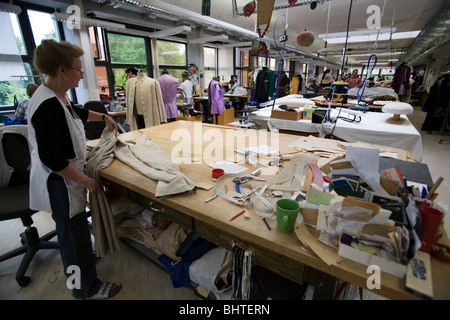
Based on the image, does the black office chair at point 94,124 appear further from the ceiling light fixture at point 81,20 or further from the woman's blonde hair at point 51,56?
the woman's blonde hair at point 51,56

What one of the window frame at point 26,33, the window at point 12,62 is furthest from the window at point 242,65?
the window at point 12,62

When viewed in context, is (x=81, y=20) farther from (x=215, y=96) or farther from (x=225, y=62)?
(x=225, y=62)

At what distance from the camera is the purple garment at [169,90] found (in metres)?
4.68

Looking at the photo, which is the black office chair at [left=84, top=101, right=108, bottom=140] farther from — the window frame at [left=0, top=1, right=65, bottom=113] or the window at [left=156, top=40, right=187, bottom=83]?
the window at [left=156, top=40, right=187, bottom=83]

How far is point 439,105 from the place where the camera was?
632cm

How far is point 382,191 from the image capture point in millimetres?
898

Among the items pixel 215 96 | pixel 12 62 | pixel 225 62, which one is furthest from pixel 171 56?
pixel 12 62

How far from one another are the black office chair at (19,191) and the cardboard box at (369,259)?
2.12 meters

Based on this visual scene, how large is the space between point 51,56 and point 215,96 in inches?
194

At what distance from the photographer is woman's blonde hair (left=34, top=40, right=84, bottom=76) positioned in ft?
3.87

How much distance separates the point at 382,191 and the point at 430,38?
11017mm
